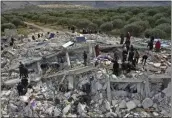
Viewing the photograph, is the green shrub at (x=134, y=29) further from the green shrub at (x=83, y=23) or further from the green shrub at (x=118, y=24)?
the green shrub at (x=83, y=23)

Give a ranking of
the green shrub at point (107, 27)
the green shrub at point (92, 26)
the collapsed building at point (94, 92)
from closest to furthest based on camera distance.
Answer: the collapsed building at point (94, 92) < the green shrub at point (107, 27) < the green shrub at point (92, 26)

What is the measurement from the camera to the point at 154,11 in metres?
43.9

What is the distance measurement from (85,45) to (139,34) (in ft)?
43.0

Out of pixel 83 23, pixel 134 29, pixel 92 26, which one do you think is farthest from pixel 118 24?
pixel 134 29

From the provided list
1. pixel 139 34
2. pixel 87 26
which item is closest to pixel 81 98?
pixel 139 34

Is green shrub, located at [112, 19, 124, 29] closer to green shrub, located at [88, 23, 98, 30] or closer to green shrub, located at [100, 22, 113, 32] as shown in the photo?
green shrub, located at [100, 22, 113, 32]

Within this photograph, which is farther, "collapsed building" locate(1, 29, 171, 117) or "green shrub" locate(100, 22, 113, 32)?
"green shrub" locate(100, 22, 113, 32)

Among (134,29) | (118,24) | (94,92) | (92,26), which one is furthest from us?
(92,26)

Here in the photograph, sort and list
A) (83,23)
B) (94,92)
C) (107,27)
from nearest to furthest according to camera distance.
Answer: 1. (94,92)
2. (107,27)
3. (83,23)

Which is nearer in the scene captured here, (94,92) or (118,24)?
(94,92)

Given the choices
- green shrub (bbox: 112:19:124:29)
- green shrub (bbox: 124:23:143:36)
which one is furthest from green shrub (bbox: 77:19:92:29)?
green shrub (bbox: 124:23:143:36)

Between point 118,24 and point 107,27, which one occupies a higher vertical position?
point 118,24

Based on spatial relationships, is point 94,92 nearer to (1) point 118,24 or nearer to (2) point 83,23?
(1) point 118,24

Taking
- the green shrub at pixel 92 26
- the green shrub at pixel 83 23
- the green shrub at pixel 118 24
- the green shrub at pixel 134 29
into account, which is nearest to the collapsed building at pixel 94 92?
the green shrub at pixel 134 29
